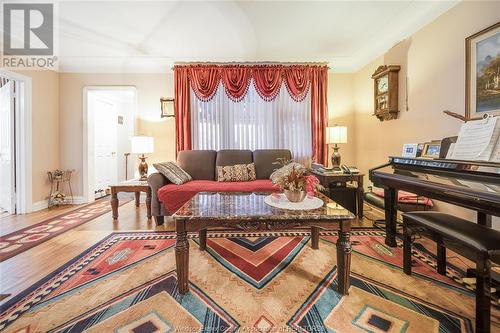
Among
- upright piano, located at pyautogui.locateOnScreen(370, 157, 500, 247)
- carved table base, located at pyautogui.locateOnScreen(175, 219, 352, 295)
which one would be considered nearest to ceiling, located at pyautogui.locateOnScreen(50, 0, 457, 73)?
upright piano, located at pyautogui.locateOnScreen(370, 157, 500, 247)

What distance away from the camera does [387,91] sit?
121 inches

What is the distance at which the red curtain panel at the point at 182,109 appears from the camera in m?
3.90

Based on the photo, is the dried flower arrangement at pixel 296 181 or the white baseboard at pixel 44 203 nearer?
the dried flower arrangement at pixel 296 181

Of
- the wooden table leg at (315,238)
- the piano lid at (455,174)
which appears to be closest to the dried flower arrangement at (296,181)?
the wooden table leg at (315,238)

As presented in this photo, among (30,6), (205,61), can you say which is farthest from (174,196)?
(30,6)

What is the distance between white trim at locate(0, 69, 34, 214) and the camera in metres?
3.58

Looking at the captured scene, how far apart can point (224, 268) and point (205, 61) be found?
3.37 metres

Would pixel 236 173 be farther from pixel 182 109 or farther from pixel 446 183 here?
pixel 446 183

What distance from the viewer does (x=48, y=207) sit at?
3.89m

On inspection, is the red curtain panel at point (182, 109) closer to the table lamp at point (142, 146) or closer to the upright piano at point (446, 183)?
the table lamp at point (142, 146)

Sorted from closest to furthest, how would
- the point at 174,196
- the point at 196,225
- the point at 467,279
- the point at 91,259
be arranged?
the point at 196,225, the point at 467,279, the point at 91,259, the point at 174,196

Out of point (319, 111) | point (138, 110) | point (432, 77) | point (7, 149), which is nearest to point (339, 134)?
point (319, 111)

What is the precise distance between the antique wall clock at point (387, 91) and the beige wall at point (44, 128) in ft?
17.6

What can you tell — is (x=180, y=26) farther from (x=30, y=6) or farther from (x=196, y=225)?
(x=196, y=225)
